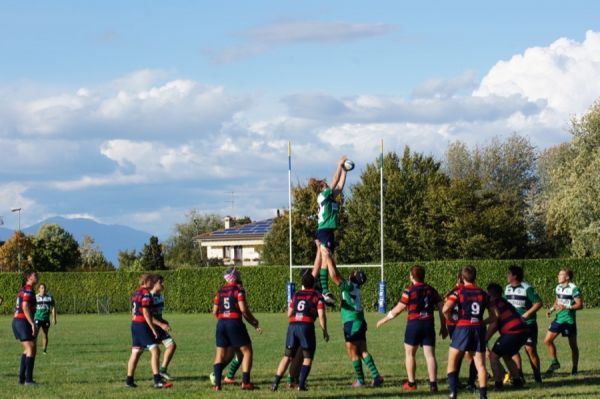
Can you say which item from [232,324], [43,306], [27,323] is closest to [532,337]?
[232,324]

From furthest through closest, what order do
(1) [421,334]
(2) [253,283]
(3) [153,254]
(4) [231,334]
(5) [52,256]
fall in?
(5) [52,256], (3) [153,254], (2) [253,283], (4) [231,334], (1) [421,334]

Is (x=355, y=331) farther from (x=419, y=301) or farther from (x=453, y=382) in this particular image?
(x=453, y=382)

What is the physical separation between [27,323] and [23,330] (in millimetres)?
152

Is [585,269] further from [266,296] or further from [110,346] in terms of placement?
[110,346]

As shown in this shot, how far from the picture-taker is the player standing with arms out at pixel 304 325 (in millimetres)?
17031

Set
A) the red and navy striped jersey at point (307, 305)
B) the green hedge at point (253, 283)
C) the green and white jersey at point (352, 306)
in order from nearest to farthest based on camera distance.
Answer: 1. the red and navy striped jersey at point (307, 305)
2. the green and white jersey at point (352, 306)
3. the green hedge at point (253, 283)

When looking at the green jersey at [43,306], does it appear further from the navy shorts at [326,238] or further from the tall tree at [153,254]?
the tall tree at [153,254]

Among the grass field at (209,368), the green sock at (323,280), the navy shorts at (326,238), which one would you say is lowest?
the grass field at (209,368)

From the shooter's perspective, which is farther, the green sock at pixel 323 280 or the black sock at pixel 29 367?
the black sock at pixel 29 367

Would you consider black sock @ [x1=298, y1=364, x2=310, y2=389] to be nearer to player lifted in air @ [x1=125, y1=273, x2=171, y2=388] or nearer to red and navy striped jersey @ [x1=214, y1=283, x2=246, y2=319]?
red and navy striped jersey @ [x1=214, y1=283, x2=246, y2=319]

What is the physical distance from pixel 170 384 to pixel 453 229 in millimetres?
61244

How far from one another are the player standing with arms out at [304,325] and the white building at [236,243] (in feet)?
354

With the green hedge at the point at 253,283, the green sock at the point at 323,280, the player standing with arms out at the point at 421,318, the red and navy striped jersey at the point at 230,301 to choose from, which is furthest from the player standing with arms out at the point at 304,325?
the green hedge at the point at 253,283

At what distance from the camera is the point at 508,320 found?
55.4 ft
